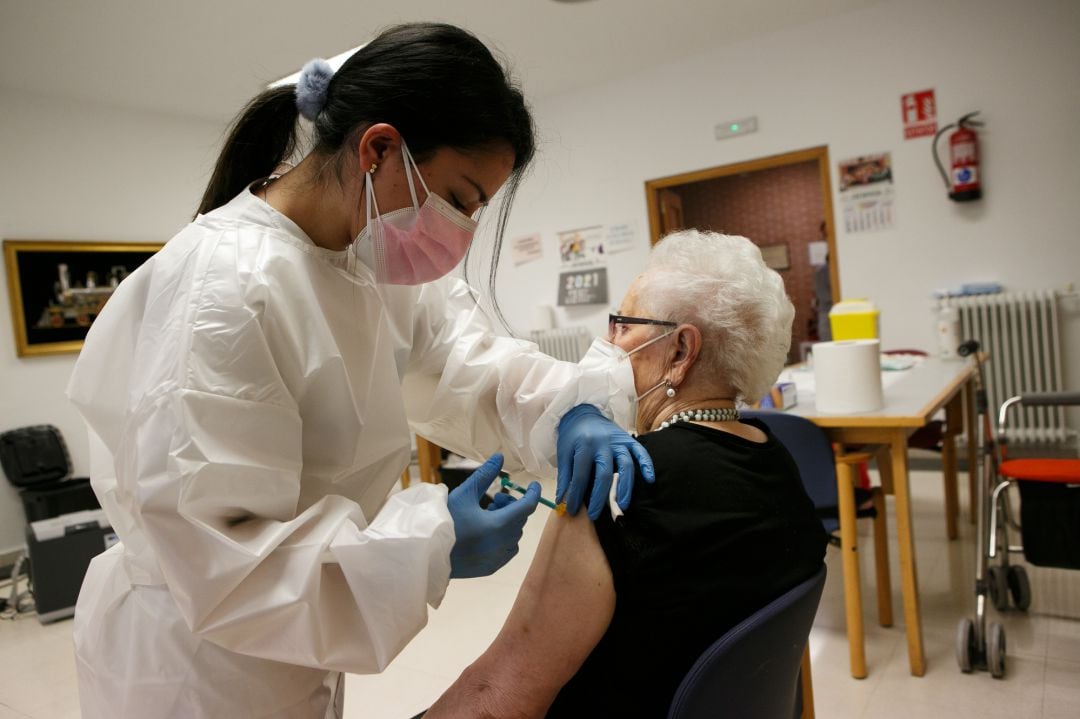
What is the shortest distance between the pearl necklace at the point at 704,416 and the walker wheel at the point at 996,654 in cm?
145

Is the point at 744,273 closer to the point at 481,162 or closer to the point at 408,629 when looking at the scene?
the point at 481,162

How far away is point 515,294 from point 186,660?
203 inches

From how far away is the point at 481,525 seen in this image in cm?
90

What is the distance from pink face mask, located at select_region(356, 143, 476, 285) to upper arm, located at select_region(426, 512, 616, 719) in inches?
17.1

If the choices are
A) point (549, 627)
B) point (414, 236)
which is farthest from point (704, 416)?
point (414, 236)

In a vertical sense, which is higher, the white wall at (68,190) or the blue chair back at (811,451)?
the white wall at (68,190)

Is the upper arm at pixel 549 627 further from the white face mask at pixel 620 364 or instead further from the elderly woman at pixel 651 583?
the white face mask at pixel 620 364

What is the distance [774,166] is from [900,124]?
2.72 feet

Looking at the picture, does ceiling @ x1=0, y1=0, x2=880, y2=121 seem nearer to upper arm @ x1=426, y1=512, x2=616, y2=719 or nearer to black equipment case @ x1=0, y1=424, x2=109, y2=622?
black equipment case @ x1=0, y1=424, x2=109, y2=622

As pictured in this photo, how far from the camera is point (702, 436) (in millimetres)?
1042

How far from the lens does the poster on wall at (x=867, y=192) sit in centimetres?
429

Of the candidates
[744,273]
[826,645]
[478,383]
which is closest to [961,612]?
[826,645]

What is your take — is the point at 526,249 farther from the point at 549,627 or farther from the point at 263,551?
the point at 263,551

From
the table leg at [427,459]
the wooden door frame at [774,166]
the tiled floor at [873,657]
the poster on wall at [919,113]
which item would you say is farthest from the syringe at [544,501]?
the poster on wall at [919,113]
